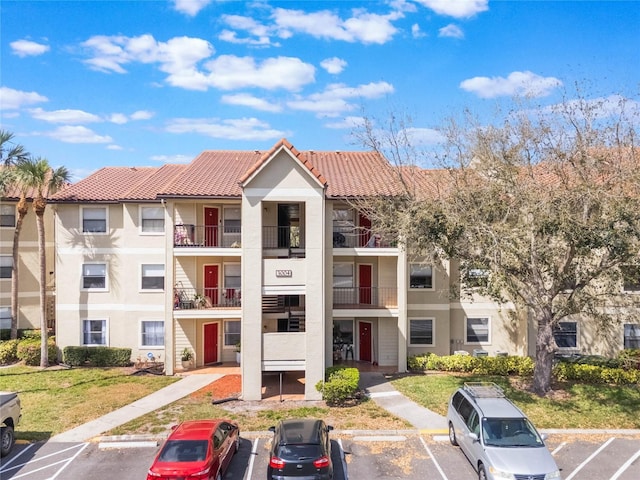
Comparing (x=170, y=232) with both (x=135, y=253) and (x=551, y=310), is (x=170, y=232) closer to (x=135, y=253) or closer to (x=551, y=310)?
(x=135, y=253)

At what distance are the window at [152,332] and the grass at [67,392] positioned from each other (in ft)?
5.89

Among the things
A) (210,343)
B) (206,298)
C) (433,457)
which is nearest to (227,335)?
(210,343)

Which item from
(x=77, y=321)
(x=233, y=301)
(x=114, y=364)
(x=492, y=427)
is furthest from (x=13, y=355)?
(x=492, y=427)

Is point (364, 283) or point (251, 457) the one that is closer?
point (251, 457)

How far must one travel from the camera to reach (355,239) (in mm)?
23000

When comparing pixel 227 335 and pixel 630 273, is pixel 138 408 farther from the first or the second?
pixel 630 273

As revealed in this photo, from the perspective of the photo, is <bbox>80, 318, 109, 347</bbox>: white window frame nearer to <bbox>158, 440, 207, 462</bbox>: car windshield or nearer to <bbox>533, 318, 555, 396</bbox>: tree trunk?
<bbox>158, 440, 207, 462</bbox>: car windshield

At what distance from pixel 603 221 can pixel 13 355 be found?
90.0ft

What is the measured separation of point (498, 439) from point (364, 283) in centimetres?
1259

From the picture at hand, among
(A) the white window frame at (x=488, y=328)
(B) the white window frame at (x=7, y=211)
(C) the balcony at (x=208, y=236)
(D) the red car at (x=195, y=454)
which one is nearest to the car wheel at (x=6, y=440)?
(D) the red car at (x=195, y=454)

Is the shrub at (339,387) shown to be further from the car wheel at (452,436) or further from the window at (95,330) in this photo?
the window at (95,330)

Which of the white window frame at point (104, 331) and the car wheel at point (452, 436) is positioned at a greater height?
the white window frame at point (104, 331)

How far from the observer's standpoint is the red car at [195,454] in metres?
10.6

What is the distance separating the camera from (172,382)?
67.4 feet
